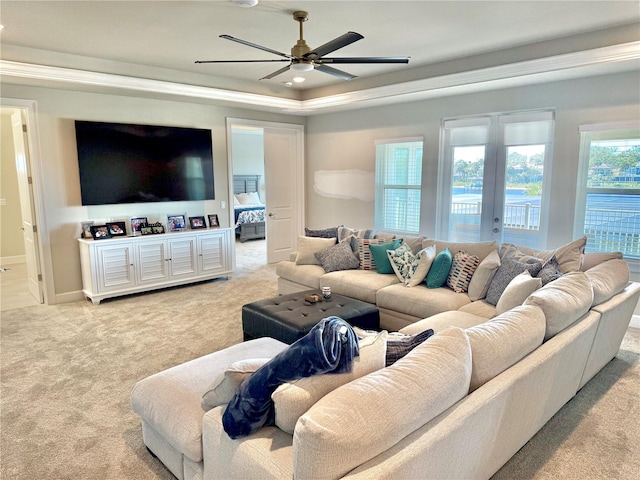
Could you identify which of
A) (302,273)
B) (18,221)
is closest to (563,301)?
(302,273)

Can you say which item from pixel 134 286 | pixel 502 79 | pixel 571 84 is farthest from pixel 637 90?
pixel 134 286

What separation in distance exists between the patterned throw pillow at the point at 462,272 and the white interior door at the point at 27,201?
15.3 feet

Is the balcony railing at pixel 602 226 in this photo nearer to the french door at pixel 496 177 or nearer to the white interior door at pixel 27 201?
the french door at pixel 496 177

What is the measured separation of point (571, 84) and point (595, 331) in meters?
2.96

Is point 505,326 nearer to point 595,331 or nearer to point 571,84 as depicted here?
point 595,331

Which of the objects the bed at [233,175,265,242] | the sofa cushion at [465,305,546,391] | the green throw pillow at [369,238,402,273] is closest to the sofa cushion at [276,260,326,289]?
the green throw pillow at [369,238,402,273]

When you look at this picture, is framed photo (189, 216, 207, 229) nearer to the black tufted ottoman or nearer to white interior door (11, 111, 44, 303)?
white interior door (11, 111, 44, 303)

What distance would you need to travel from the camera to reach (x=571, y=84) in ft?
14.4

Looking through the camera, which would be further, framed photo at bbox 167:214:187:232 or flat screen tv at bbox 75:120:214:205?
framed photo at bbox 167:214:187:232

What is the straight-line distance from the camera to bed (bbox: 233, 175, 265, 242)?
9.34 meters

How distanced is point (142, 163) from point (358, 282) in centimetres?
329

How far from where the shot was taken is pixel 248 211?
9.41 meters

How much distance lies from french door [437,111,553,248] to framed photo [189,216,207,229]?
3.30 meters

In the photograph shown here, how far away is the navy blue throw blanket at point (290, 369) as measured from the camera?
4.79ft
